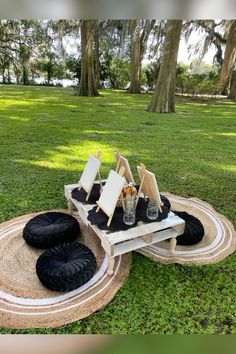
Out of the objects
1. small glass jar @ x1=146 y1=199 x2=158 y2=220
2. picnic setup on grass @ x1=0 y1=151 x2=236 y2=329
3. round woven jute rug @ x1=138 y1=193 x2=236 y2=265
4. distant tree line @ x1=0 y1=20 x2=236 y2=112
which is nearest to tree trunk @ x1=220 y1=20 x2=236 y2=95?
distant tree line @ x1=0 y1=20 x2=236 y2=112

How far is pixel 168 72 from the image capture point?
29.6 ft

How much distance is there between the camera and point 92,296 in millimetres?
2043

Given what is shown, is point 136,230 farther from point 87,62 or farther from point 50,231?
point 87,62

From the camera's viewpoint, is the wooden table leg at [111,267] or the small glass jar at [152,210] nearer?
the wooden table leg at [111,267]

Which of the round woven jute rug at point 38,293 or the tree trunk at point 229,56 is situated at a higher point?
the tree trunk at point 229,56

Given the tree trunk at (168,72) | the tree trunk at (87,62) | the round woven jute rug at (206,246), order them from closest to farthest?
the round woven jute rug at (206,246)
the tree trunk at (168,72)
the tree trunk at (87,62)

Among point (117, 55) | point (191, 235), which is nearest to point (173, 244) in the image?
point (191, 235)

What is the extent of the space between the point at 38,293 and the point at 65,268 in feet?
0.89

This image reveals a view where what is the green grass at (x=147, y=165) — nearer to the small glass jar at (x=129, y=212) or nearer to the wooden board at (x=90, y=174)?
the small glass jar at (x=129, y=212)

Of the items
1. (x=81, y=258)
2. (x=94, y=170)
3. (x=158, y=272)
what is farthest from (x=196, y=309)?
(x=94, y=170)

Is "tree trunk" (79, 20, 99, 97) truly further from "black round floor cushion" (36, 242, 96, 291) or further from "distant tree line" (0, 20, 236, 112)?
"black round floor cushion" (36, 242, 96, 291)

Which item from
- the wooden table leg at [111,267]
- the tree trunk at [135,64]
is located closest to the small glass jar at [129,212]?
the wooden table leg at [111,267]

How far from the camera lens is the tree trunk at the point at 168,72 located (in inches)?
344

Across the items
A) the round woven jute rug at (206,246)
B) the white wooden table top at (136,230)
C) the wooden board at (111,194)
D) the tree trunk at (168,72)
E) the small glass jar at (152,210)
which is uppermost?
the tree trunk at (168,72)
